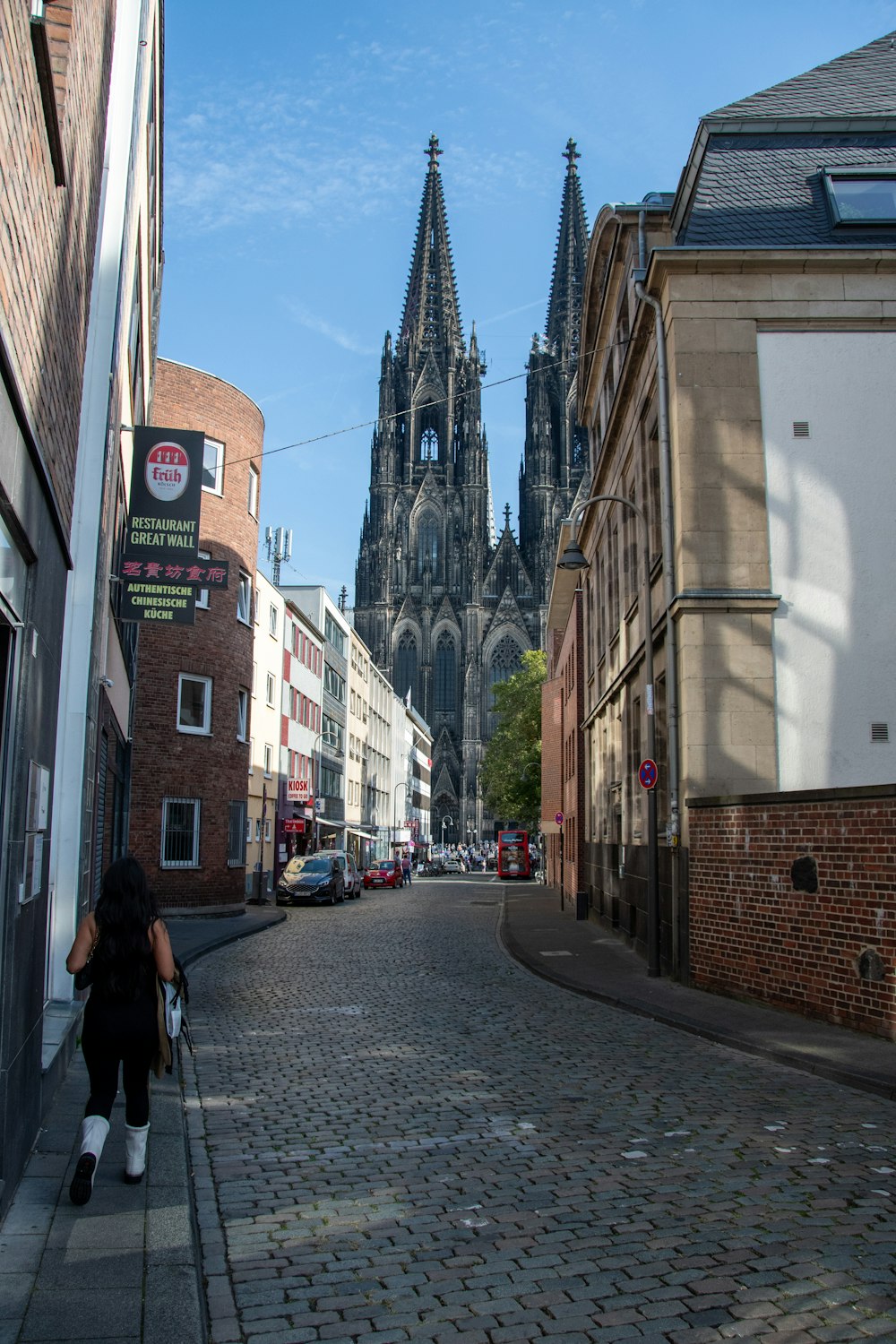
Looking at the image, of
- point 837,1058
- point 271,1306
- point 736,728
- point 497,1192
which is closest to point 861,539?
point 736,728

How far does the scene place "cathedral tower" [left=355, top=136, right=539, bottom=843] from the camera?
10125cm

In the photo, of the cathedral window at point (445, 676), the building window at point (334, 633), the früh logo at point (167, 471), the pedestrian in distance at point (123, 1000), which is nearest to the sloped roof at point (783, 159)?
the früh logo at point (167, 471)

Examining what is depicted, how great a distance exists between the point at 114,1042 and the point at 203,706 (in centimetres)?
2080

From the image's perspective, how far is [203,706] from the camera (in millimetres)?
25516

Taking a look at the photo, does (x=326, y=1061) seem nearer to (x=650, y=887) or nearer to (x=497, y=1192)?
(x=497, y=1192)

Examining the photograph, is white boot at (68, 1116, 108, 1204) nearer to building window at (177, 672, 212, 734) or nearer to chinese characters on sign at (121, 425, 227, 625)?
chinese characters on sign at (121, 425, 227, 625)

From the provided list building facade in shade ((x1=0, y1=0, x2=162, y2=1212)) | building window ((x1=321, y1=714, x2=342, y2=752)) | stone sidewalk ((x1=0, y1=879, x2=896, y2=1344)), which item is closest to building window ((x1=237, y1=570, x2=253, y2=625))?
building facade in shade ((x1=0, y1=0, x2=162, y2=1212))

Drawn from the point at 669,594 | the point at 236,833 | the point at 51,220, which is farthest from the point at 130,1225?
the point at 236,833

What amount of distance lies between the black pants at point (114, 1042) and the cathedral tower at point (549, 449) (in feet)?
316

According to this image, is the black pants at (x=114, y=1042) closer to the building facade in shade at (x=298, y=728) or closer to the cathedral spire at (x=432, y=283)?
the building facade in shade at (x=298, y=728)

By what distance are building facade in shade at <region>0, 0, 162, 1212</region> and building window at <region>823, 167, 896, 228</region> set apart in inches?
334

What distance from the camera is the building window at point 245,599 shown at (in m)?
27.1

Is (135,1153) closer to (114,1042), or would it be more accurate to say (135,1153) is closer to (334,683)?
(114,1042)

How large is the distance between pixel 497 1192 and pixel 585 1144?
1.00 m
